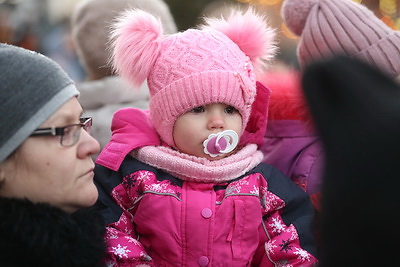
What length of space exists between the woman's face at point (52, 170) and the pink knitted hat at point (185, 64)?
1.47 feet

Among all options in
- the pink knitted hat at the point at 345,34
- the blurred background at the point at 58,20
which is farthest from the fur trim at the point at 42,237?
the blurred background at the point at 58,20

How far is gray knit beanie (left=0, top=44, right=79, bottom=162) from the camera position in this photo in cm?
140

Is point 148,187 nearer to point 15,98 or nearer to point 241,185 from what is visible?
point 241,185

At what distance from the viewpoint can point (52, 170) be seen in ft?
4.89

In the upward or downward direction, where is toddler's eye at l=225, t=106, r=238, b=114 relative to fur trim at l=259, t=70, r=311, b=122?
upward

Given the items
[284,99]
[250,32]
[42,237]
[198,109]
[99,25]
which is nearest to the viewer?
[42,237]

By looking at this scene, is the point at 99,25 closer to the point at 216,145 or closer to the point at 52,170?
the point at 216,145

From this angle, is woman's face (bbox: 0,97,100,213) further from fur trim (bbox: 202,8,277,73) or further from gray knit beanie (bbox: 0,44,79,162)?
fur trim (bbox: 202,8,277,73)

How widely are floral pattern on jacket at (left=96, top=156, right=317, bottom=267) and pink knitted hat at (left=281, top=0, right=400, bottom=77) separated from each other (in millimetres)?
669

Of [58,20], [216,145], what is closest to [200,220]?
[216,145]

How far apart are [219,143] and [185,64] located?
34 centimetres

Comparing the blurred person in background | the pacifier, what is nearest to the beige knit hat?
the blurred person in background

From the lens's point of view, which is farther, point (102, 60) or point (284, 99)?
point (102, 60)

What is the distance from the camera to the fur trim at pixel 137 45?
195 centimetres
